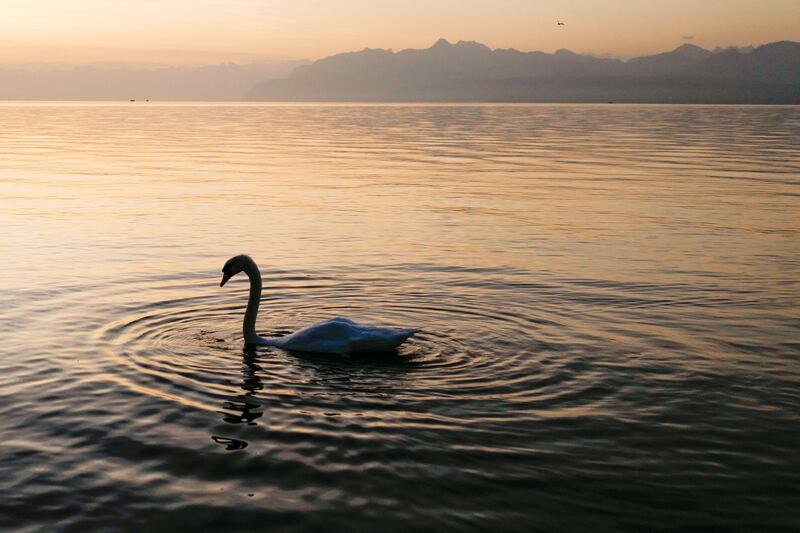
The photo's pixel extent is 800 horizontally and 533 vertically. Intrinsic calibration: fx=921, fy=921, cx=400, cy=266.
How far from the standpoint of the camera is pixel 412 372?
1335cm

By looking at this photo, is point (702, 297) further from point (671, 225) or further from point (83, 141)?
point (83, 141)

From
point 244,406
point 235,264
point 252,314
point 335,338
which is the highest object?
point 235,264

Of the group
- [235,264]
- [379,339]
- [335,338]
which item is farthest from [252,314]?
[379,339]

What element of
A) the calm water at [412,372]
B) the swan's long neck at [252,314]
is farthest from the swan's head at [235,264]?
the calm water at [412,372]

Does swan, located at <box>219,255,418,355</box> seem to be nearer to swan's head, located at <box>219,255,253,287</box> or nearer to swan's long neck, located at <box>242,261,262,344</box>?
swan's long neck, located at <box>242,261,262,344</box>

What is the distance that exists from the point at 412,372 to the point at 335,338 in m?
1.48

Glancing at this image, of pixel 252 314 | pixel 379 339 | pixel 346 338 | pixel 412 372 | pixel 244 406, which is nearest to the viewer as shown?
pixel 244 406

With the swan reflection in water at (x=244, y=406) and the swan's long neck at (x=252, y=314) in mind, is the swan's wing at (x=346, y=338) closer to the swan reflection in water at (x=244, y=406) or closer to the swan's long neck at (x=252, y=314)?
the swan's long neck at (x=252, y=314)

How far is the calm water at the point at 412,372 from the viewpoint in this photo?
9.17m

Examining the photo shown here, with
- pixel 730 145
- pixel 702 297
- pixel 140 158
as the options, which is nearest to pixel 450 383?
pixel 702 297

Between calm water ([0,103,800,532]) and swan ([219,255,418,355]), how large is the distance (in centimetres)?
25

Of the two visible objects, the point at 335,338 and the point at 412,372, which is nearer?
the point at 412,372

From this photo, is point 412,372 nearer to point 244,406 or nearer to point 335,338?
point 335,338

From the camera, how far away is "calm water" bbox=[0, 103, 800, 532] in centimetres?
917
